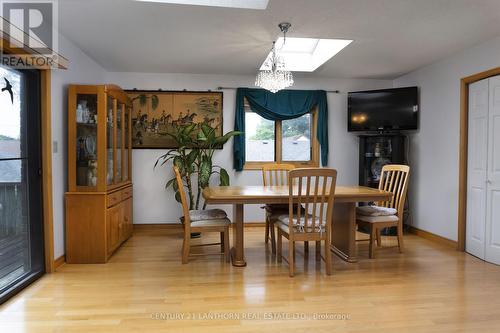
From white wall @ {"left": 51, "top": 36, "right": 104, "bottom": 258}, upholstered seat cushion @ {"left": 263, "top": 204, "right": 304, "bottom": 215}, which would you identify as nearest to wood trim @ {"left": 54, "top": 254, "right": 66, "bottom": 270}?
white wall @ {"left": 51, "top": 36, "right": 104, "bottom": 258}

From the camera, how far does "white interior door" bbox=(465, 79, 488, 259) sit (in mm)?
3568

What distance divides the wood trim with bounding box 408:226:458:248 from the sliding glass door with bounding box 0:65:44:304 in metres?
4.45

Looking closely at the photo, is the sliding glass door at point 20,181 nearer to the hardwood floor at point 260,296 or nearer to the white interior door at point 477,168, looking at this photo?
the hardwood floor at point 260,296

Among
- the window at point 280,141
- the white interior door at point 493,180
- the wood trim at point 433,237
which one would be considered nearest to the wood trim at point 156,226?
the window at point 280,141

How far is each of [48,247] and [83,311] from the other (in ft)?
3.46

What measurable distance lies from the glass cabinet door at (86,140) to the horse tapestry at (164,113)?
1.40m

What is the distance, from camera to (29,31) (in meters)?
2.82

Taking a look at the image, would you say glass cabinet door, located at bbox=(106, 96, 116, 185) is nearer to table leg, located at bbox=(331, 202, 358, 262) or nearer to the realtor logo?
the realtor logo

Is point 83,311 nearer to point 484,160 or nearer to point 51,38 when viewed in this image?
point 51,38

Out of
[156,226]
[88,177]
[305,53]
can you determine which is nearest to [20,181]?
[88,177]

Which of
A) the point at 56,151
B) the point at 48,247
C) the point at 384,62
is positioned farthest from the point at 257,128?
the point at 48,247

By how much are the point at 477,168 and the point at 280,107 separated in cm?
262

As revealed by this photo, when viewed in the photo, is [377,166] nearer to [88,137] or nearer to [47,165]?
[88,137]

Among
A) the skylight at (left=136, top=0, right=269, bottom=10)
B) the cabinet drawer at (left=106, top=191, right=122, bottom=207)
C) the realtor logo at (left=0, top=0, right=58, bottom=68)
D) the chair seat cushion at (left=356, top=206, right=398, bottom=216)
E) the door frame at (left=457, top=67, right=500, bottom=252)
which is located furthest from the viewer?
the door frame at (left=457, top=67, right=500, bottom=252)
